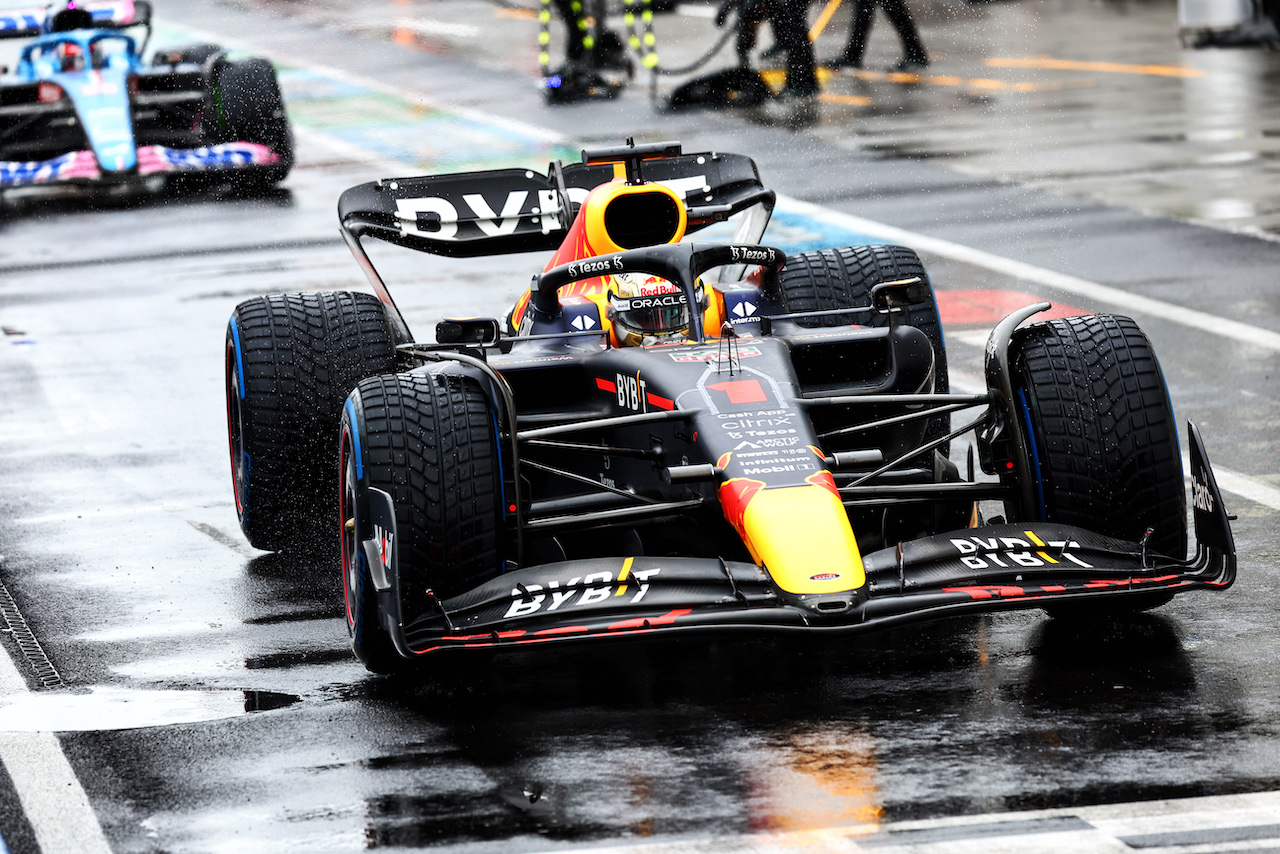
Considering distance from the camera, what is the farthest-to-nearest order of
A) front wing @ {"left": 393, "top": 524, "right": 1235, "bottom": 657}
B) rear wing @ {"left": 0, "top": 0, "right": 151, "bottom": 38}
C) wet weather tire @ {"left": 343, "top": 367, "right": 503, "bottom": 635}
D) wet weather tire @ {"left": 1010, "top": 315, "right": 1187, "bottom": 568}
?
1. rear wing @ {"left": 0, "top": 0, "right": 151, "bottom": 38}
2. wet weather tire @ {"left": 1010, "top": 315, "right": 1187, "bottom": 568}
3. wet weather tire @ {"left": 343, "top": 367, "right": 503, "bottom": 635}
4. front wing @ {"left": 393, "top": 524, "right": 1235, "bottom": 657}

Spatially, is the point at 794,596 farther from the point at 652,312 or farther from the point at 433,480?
the point at 652,312

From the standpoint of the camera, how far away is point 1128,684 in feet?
20.3

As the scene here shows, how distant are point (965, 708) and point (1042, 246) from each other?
9347 millimetres

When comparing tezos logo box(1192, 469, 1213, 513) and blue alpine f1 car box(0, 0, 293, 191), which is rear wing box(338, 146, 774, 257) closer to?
tezos logo box(1192, 469, 1213, 513)

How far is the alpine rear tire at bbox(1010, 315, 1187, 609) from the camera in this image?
655cm

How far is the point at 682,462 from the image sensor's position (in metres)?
6.70

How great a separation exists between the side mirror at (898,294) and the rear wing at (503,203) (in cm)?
176

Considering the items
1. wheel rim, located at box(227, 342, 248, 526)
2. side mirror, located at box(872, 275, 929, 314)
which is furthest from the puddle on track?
side mirror, located at box(872, 275, 929, 314)

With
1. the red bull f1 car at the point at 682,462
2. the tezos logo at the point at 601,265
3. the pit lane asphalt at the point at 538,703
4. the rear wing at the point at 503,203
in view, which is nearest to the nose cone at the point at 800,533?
the red bull f1 car at the point at 682,462

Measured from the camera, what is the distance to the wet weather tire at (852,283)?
27.8 feet

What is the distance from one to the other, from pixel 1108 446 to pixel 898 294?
3.60 ft

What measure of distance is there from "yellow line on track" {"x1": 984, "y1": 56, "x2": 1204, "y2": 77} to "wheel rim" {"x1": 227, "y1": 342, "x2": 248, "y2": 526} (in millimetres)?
17628

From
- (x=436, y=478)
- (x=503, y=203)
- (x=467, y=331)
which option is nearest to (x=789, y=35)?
(x=503, y=203)

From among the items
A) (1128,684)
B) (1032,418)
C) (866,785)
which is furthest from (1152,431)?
(866,785)
